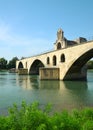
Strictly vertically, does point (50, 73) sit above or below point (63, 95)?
above

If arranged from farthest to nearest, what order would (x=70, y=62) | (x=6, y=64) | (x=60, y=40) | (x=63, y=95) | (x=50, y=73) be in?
1. (x=6, y=64)
2. (x=60, y=40)
3. (x=50, y=73)
4. (x=70, y=62)
5. (x=63, y=95)

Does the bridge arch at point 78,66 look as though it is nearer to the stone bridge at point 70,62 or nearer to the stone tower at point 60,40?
the stone bridge at point 70,62

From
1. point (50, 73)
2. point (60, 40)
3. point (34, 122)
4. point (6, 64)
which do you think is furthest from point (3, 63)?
point (34, 122)

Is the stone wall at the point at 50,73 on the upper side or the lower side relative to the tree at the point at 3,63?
lower

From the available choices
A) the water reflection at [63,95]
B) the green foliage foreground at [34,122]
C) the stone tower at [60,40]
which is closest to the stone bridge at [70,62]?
the water reflection at [63,95]

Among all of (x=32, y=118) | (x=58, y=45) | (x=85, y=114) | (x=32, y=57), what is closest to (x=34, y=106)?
(x=32, y=118)

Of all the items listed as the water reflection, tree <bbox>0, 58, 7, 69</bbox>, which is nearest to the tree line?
tree <bbox>0, 58, 7, 69</bbox>

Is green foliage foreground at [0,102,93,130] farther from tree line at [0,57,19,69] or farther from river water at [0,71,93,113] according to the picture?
tree line at [0,57,19,69]

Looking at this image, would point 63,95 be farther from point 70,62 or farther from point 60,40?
point 60,40

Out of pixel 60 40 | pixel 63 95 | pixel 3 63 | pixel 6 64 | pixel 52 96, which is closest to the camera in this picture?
pixel 52 96

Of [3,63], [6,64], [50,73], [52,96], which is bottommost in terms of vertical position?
[52,96]

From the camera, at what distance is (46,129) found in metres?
6.66

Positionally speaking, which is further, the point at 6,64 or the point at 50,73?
the point at 6,64

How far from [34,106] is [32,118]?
0.76 metres
